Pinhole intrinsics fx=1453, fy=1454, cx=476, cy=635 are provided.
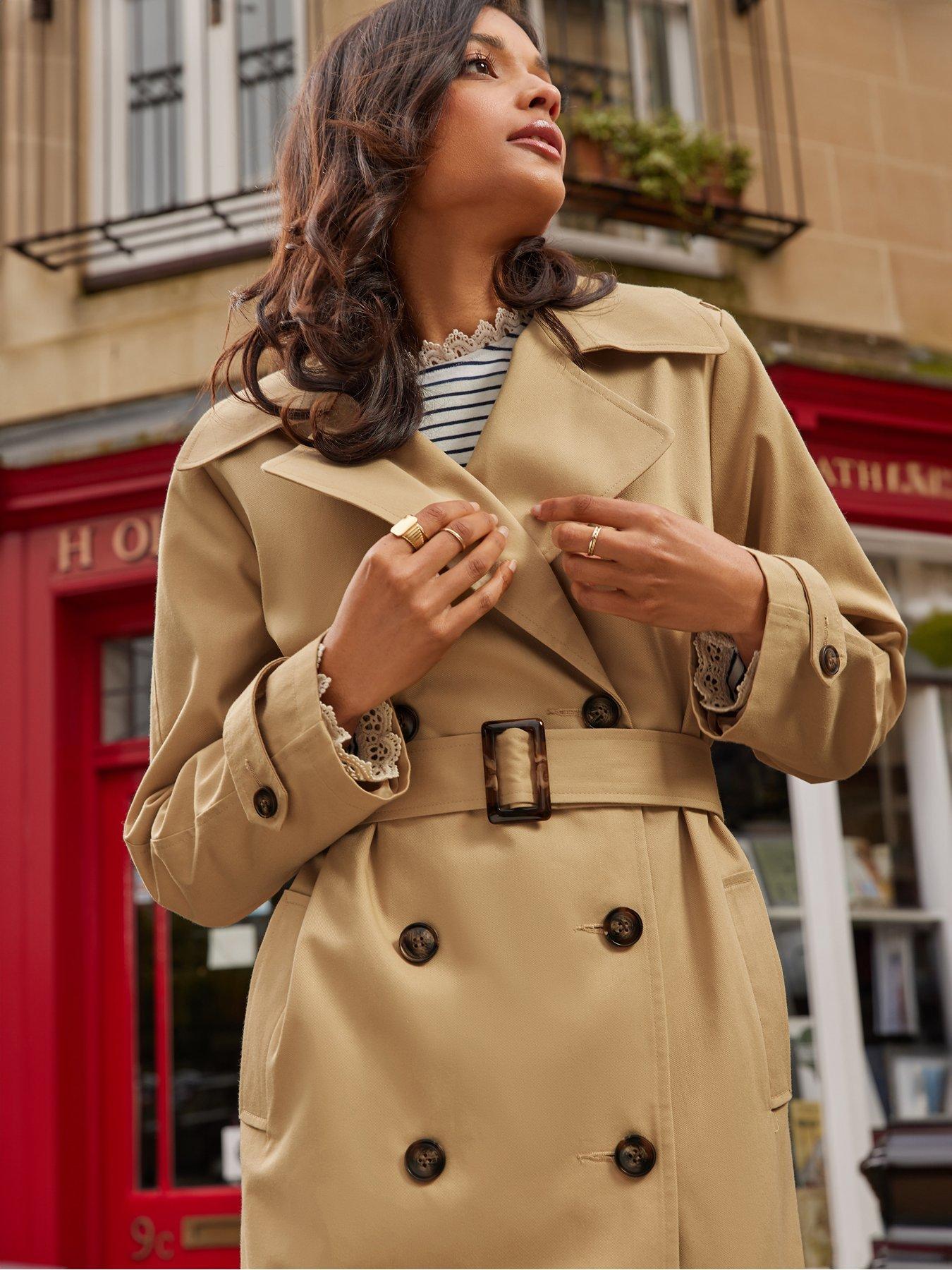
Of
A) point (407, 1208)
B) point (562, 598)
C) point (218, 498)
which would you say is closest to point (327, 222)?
point (218, 498)

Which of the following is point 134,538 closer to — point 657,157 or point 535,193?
point 657,157

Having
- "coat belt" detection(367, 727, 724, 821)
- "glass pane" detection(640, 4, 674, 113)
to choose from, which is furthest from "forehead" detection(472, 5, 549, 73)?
"glass pane" detection(640, 4, 674, 113)

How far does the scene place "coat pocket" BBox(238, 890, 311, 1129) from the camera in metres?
1.61

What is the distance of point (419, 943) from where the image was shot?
5.11ft

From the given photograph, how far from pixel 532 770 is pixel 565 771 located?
4 cm

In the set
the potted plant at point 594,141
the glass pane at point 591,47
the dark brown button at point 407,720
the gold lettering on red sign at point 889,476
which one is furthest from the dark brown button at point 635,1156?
the glass pane at point 591,47

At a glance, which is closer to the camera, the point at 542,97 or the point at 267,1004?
the point at 267,1004

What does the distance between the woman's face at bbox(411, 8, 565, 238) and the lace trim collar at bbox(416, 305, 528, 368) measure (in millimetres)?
108

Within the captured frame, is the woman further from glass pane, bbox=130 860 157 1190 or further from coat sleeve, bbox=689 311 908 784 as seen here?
glass pane, bbox=130 860 157 1190

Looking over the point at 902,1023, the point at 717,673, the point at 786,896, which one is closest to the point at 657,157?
the point at 786,896

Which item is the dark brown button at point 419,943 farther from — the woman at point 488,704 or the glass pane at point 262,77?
the glass pane at point 262,77

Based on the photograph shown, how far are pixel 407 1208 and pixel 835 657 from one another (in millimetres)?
745

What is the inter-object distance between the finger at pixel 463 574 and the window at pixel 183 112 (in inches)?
218

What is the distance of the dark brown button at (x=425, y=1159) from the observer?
4.79ft
